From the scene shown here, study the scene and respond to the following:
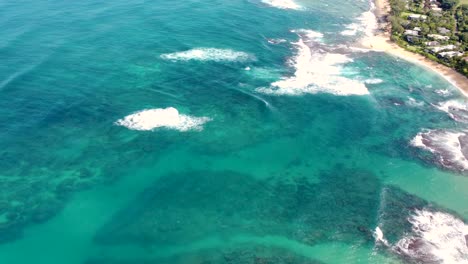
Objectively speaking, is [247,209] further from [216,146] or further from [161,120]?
[161,120]

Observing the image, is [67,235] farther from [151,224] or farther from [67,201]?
[151,224]

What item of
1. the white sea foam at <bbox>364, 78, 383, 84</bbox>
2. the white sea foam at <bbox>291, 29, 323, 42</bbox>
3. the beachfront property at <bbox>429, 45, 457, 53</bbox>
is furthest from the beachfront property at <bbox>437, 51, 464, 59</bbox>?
the white sea foam at <bbox>291, 29, 323, 42</bbox>

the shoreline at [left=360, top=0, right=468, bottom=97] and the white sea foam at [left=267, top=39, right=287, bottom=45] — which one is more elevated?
the white sea foam at [left=267, top=39, right=287, bottom=45]

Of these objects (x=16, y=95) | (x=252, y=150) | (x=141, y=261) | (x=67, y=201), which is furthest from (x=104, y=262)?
(x=16, y=95)

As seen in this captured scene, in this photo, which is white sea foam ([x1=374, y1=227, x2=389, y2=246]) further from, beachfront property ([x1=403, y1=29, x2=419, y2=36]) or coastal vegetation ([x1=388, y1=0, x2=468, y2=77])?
beachfront property ([x1=403, y1=29, x2=419, y2=36])

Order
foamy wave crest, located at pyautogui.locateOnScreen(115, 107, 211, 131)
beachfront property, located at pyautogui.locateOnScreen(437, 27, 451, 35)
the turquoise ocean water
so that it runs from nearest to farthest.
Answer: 1. the turquoise ocean water
2. foamy wave crest, located at pyautogui.locateOnScreen(115, 107, 211, 131)
3. beachfront property, located at pyautogui.locateOnScreen(437, 27, 451, 35)

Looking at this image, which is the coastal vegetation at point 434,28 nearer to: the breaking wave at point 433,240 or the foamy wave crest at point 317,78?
the foamy wave crest at point 317,78

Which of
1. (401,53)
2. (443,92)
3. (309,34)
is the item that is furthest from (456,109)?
(309,34)

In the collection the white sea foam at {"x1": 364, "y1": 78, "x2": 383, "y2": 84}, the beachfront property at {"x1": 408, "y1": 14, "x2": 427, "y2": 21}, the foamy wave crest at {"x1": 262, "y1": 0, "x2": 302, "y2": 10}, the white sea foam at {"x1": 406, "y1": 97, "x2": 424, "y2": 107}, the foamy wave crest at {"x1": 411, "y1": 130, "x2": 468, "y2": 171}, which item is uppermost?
the foamy wave crest at {"x1": 262, "y1": 0, "x2": 302, "y2": 10}
